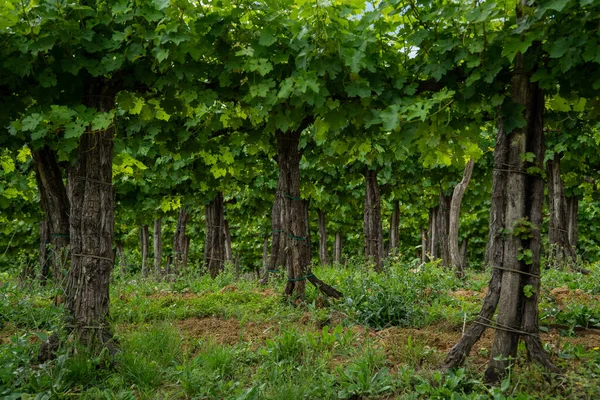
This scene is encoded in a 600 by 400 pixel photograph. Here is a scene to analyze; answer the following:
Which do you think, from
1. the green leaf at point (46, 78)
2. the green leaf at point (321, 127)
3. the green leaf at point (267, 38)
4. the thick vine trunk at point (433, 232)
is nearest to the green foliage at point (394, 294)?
the green leaf at point (321, 127)

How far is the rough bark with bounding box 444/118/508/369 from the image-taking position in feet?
15.2

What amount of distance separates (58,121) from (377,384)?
12.6ft

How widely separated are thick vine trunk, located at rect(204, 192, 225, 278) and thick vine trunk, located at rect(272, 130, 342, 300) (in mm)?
6669

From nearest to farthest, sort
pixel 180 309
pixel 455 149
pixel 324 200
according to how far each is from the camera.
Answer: pixel 455 149
pixel 180 309
pixel 324 200

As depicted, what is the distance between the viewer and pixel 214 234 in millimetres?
14586

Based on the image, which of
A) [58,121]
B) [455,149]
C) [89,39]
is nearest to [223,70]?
[89,39]

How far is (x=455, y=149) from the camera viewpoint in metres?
5.07

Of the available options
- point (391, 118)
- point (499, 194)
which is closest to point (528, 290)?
point (499, 194)

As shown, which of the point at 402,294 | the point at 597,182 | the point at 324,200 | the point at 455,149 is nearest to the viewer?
the point at 455,149

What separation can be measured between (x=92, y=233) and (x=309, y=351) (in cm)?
264

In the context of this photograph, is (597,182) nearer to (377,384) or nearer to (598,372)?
(598,372)

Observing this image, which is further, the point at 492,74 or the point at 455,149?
the point at 455,149

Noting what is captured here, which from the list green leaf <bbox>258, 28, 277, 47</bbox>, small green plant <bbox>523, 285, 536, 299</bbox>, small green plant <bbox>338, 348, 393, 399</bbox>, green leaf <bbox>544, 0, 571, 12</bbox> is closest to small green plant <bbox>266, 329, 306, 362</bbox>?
→ small green plant <bbox>338, 348, 393, 399</bbox>

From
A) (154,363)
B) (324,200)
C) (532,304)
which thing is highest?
(324,200)
